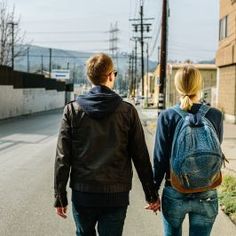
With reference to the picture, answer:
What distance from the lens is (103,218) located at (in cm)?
402

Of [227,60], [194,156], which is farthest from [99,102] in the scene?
[227,60]

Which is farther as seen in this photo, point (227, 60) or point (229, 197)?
point (227, 60)

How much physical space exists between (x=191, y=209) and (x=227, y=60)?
108ft

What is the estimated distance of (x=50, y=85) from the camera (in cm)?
6353

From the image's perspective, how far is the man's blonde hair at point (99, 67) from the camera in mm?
4022

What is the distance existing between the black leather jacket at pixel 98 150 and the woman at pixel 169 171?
24 centimetres

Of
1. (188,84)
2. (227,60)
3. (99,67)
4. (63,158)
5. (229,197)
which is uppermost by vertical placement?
(227,60)

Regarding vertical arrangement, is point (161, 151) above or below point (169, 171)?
above

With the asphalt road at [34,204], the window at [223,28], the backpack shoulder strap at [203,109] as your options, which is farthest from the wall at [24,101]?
the backpack shoulder strap at [203,109]

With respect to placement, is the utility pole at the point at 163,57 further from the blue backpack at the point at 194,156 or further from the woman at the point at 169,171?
the blue backpack at the point at 194,156

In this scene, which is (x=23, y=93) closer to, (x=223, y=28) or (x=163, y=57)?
(x=223, y=28)

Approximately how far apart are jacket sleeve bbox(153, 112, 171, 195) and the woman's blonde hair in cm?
18

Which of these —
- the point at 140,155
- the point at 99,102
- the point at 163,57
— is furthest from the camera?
the point at 163,57

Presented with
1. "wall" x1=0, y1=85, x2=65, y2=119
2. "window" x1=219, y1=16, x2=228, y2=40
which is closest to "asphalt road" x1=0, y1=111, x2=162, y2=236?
"wall" x1=0, y1=85, x2=65, y2=119
